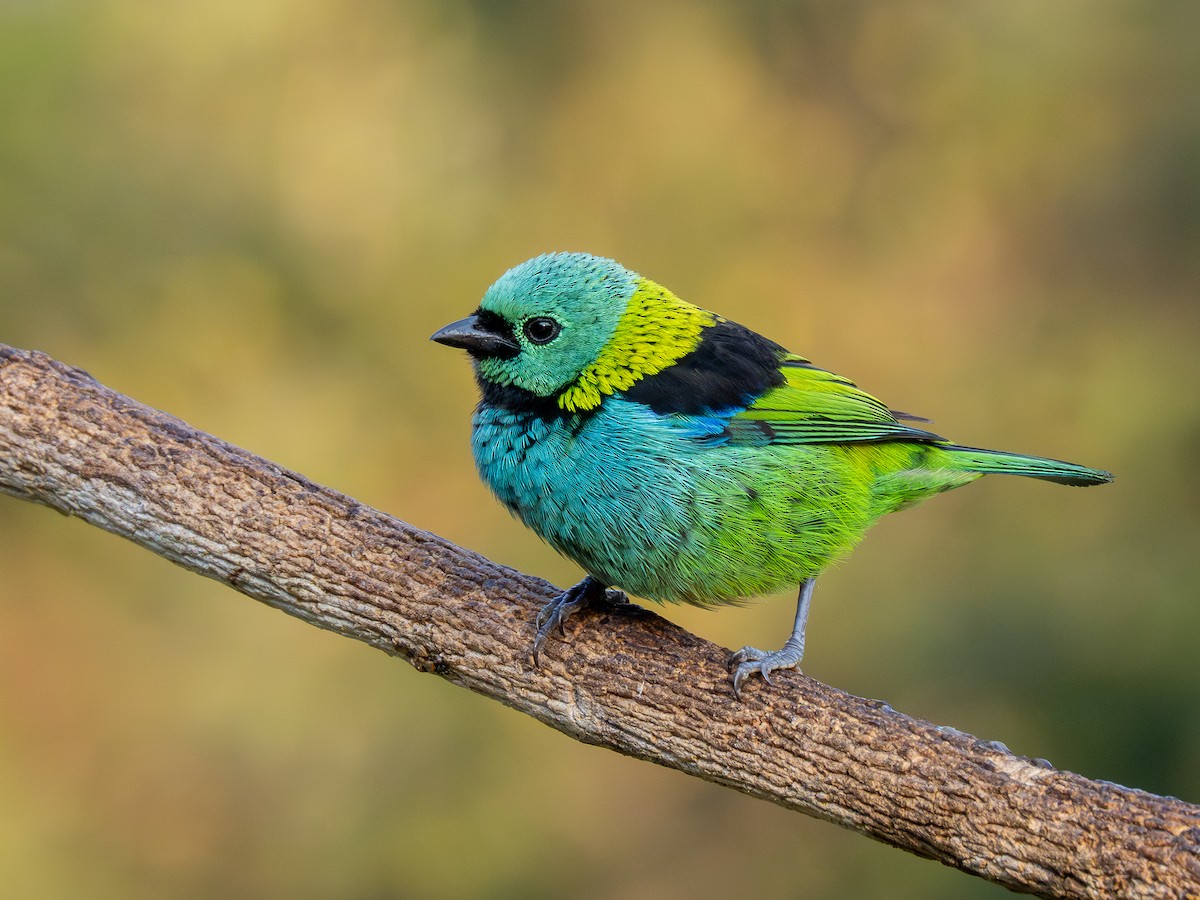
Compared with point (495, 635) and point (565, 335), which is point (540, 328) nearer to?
point (565, 335)

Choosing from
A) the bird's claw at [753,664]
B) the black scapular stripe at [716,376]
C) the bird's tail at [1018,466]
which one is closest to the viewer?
the bird's claw at [753,664]

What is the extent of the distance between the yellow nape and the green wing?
34 centimetres

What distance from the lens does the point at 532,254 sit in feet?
26.8

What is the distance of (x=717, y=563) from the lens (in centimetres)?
430

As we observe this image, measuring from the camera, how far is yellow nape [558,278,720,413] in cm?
440

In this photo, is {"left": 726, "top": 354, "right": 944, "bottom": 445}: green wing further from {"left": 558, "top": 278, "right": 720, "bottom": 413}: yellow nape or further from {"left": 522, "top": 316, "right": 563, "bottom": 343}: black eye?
{"left": 522, "top": 316, "right": 563, "bottom": 343}: black eye

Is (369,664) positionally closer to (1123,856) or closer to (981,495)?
(981,495)

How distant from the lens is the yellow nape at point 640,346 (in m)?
4.40

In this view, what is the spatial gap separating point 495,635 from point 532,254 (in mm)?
4320

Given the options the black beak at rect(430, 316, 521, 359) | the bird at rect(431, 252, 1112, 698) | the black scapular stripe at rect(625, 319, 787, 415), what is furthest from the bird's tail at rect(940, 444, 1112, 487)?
the black beak at rect(430, 316, 521, 359)

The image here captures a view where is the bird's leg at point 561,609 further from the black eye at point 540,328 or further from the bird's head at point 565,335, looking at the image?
the black eye at point 540,328

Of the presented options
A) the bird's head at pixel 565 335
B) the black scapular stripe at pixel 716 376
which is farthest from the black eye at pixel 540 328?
the black scapular stripe at pixel 716 376

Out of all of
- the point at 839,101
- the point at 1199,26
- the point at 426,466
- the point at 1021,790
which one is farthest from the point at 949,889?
the point at 1199,26

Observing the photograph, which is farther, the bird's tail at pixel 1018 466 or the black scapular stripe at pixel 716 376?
the bird's tail at pixel 1018 466
